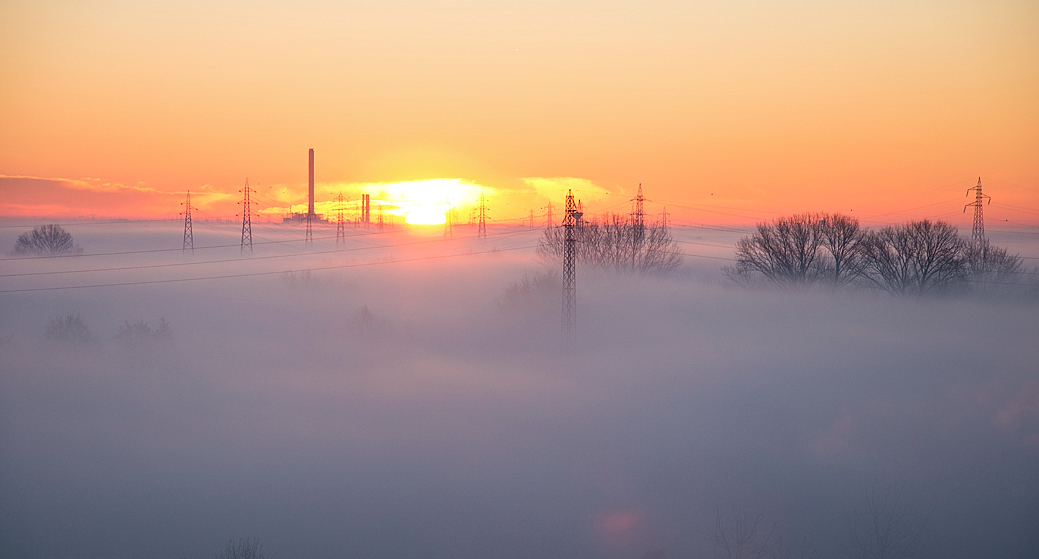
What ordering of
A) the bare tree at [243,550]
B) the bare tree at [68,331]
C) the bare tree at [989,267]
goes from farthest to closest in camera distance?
the bare tree at [989,267] → the bare tree at [68,331] → the bare tree at [243,550]

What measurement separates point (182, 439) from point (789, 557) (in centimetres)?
2960

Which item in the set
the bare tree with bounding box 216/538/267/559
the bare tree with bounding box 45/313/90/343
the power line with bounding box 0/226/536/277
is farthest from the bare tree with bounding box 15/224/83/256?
the bare tree with bounding box 216/538/267/559

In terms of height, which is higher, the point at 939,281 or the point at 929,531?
the point at 939,281

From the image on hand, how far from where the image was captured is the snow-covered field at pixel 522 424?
28281 millimetres

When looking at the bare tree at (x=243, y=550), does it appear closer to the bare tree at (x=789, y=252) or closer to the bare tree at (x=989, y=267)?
the bare tree at (x=789, y=252)

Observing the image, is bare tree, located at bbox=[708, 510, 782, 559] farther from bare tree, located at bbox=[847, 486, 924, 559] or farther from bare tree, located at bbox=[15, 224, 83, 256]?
bare tree, located at bbox=[15, 224, 83, 256]

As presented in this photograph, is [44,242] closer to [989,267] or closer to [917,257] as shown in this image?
[917,257]

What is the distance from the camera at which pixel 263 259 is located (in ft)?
363

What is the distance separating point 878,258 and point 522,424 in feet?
116

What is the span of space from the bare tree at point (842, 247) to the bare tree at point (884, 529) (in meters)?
30.4

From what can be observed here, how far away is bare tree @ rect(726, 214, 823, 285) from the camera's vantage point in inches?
2307

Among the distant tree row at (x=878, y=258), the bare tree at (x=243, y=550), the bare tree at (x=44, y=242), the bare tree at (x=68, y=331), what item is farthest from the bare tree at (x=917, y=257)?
the bare tree at (x=44, y=242)

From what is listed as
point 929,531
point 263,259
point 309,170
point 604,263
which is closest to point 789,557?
point 929,531

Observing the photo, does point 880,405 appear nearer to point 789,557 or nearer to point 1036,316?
point 789,557
